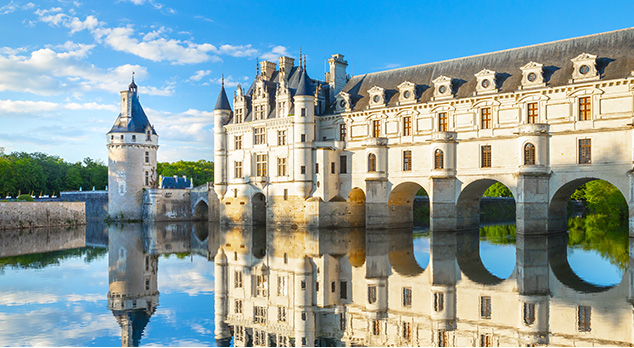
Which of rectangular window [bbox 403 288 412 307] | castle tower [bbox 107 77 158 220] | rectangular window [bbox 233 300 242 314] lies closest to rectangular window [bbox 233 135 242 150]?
castle tower [bbox 107 77 158 220]

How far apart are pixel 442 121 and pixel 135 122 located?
35.4 meters

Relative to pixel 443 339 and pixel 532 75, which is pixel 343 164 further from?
pixel 443 339

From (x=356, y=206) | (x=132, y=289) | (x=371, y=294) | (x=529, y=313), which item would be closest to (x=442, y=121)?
(x=356, y=206)

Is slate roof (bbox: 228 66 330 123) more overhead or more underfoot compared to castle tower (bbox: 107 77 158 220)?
more overhead

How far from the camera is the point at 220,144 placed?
4975 cm

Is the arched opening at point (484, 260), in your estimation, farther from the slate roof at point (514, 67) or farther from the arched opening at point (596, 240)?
the slate roof at point (514, 67)

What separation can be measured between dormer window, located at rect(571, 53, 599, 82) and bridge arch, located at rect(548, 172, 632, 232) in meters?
5.46

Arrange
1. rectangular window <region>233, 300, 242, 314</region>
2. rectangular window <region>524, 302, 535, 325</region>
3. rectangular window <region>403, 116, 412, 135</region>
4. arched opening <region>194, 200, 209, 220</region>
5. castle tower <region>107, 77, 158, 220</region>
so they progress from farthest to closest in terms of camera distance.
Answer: arched opening <region>194, 200, 209, 220</region> → castle tower <region>107, 77, 158, 220</region> → rectangular window <region>403, 116, 412, 135</region> → rectangular window <region>233, 300, 242, 314</region> → rectangular window <region>524, 302, 535, 325</region>

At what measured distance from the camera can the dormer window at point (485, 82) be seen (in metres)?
35.1

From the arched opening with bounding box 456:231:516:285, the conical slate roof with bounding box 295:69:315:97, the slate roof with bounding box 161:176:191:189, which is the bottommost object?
the arched opening with bounding box 456:231:516:285

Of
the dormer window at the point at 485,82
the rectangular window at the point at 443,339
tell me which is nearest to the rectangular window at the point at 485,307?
the rectangular window at the point at 443,339

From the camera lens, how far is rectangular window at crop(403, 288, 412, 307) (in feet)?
51.6

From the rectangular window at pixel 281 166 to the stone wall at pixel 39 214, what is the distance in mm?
22858

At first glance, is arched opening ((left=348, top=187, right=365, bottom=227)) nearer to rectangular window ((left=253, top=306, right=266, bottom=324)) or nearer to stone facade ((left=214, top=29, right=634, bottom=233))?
stone facade ((left=214, top=29, right=634, bottom=233))
